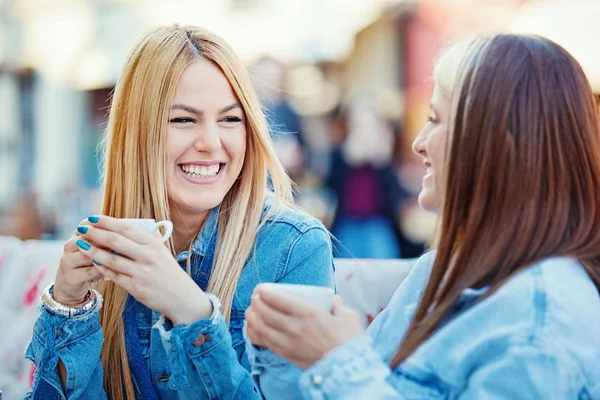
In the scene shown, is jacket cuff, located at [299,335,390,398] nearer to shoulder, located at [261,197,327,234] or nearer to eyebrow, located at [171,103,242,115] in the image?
shoulder, located at [261,197,327,234]

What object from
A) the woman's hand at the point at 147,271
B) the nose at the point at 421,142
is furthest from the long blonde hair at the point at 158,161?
the nose at the point at 421,142

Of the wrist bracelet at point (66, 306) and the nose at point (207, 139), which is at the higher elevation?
the nose at point (207, 139)

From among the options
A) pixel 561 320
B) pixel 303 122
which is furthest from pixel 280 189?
pixel 303 122

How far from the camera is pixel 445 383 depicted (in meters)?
1.11

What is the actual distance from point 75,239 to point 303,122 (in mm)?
3654

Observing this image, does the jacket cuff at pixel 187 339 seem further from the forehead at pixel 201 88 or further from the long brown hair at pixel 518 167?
the forehead at pixel 201 88

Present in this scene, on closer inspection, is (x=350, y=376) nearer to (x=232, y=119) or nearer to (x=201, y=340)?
(x=201, y=340)

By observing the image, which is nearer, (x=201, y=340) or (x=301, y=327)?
(x=301, y=327)

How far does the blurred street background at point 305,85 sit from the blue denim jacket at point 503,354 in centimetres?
233

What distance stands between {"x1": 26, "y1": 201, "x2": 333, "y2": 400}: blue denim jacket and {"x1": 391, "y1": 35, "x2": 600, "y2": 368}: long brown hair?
1.56ft

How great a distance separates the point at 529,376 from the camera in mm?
1021

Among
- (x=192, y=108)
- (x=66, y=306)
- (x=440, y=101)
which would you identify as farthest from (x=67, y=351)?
(x=440, y=101)

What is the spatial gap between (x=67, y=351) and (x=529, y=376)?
3.59 ft

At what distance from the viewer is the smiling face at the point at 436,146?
4.21 feet
